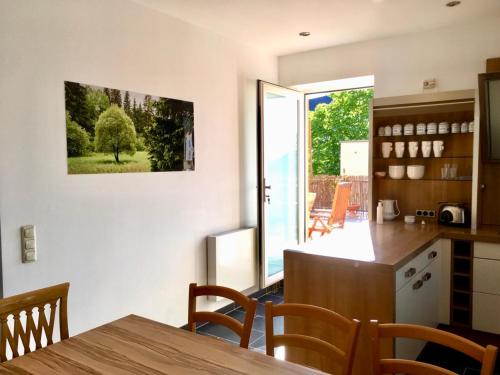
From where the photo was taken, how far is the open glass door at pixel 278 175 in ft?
13.3

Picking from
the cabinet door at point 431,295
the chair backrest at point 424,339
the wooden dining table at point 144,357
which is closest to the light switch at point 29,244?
the wooden dining table at point 144,357

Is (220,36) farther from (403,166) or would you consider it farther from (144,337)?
(144,337)

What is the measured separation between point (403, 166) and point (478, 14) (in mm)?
1331

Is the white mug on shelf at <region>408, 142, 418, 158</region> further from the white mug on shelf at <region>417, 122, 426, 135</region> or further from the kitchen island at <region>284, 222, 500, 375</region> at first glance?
the kitchen island at <region>284, 222, 500, 375</region>

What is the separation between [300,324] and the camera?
248cm

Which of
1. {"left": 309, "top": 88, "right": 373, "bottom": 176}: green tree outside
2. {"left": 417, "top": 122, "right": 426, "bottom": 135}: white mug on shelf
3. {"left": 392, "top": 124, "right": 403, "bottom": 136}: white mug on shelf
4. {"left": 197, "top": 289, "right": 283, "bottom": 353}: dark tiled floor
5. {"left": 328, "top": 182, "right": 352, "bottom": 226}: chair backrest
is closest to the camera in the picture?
{"left": 197, "top": 289, "right": 283, "bottom": 353}: dark tiled floor

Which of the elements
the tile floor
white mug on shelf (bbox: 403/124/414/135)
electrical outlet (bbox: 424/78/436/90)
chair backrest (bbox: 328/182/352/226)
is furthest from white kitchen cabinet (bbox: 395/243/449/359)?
chair backrest (bbox: 328/182/352/226)

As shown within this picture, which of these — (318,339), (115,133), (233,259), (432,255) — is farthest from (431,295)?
(115,133)

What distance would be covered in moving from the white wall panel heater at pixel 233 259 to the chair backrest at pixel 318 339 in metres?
2.02

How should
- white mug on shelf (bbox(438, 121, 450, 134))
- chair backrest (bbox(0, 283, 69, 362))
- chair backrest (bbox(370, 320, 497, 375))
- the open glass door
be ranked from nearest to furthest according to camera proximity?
1. chair backrest (bbox(370, 320, 497, 375))
2. chair backrest (bbox(0, 283, 69, 362))
3. white mug on shelf (bbox(438, 121, 450, 134))
4. the open glass door

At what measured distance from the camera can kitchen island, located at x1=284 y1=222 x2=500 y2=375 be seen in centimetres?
223

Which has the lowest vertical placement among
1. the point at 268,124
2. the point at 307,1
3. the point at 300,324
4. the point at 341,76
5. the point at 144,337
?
the point at 300,324

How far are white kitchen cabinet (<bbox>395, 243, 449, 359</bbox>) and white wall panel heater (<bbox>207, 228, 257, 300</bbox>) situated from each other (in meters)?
1.64

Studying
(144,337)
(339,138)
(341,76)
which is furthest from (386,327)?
(339,138)
